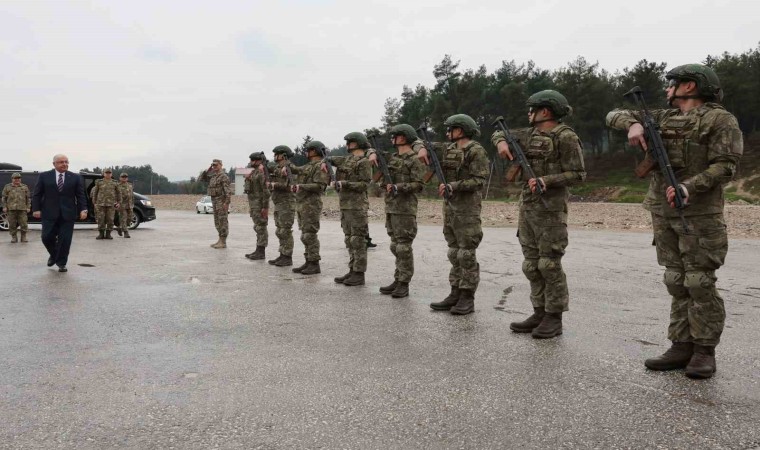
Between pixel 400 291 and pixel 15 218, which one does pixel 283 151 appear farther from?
pixel 15 218

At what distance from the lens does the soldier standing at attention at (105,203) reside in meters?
15.5

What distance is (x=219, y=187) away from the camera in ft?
41.9

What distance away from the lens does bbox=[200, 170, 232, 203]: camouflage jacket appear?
41.9 feet

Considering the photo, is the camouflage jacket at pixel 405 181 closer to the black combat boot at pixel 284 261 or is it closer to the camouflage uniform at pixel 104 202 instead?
the black combat boot at pixel 284 261

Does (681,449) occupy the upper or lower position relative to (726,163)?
lower

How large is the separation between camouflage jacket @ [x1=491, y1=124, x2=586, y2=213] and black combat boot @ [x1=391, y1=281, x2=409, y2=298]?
88.4 inches

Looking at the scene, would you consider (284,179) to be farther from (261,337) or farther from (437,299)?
(261,337)

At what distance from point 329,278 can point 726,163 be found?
18.9ft

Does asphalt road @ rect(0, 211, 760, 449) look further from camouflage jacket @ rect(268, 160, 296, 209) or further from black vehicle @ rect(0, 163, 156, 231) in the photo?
black vehicle @ rect(0, 163, 156, 231)

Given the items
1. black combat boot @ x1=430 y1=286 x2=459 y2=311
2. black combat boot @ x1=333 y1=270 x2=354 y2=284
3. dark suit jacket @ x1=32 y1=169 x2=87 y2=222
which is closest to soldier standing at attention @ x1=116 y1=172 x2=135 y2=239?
dark suit jacket @ x1=32 y1=169 x2=87 y2=222

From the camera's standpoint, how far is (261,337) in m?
4.98

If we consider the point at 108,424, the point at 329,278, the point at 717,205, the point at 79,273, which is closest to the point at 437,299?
the point at 329,278

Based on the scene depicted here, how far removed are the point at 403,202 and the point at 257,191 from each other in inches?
207

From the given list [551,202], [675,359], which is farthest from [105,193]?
[675,359]
